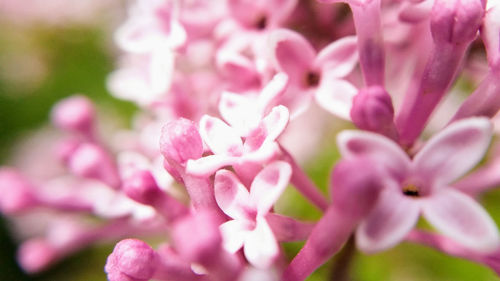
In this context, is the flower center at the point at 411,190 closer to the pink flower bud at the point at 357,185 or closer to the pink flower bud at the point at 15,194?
the pink flower bud at the point at 357,185

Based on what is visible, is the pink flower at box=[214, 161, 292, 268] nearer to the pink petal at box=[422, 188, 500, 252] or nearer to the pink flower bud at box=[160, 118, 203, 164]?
the pink flower bud at box=[160, 118, 203, 164]

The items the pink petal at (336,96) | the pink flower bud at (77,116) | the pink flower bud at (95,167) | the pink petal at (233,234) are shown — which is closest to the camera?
the pink petal at (233,234)

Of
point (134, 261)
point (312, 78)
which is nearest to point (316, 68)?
point (312, 78)

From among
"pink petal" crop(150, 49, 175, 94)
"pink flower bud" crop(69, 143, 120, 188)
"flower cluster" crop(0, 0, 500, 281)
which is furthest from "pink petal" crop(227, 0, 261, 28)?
"pink flower bud" crop(69, 143, 120, 188)

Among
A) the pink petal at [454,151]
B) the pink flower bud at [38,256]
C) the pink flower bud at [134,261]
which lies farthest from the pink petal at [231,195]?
the pink flower bud at [38,256]

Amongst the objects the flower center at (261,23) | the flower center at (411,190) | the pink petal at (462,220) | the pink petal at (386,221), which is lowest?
the pink petal at (462,220)

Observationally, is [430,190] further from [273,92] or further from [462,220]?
[273,92]

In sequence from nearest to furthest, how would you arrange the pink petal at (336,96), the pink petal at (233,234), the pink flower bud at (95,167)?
the pink petal at (233,234), the pink petal at (336,96), the pink flower bud at (95,167)

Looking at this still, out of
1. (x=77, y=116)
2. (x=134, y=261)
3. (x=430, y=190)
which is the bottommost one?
(x=430, y=190)
